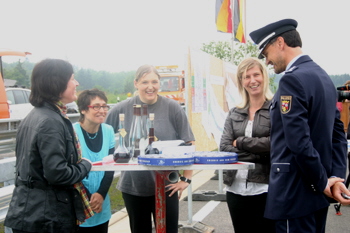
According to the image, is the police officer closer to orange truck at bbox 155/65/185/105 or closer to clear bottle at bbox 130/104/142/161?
clear bottle at bbox 130/104/142/161

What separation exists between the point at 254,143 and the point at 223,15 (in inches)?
232

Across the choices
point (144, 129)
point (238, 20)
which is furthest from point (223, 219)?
point (238, 20)

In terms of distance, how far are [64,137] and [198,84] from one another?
2.56 m

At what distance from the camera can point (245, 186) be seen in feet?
9.58

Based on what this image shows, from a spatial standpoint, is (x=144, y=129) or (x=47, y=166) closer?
(x=47, y=166)

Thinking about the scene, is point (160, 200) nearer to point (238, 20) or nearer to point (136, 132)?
point (136, 132)

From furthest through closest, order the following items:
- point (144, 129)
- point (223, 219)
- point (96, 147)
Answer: point (223, 219) < point (96, 147) < point (144, 129)

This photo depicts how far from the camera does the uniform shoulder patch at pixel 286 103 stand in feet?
6.75

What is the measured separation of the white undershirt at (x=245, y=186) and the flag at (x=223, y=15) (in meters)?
5.51

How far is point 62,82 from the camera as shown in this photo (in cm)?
231

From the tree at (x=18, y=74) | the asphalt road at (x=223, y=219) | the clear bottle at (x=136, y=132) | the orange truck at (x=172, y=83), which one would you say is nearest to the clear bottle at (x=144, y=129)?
the clear bottle at (x=136, y=132)

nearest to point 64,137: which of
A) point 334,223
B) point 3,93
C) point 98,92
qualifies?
point 98,92

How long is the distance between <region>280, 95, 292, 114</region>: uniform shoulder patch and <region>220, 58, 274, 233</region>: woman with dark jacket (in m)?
0.75

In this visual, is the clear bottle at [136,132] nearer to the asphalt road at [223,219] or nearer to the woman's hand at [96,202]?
the woman's hand at [96,202]
